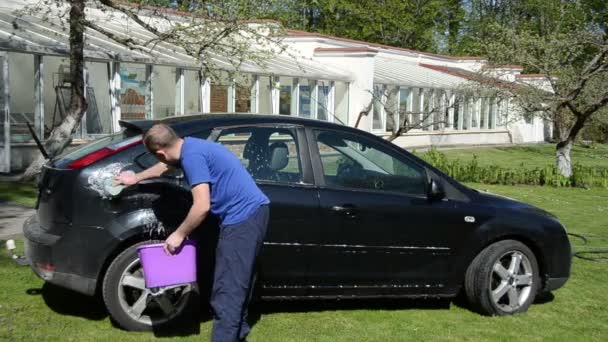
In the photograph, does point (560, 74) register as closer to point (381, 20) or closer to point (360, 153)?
point (360, 153)

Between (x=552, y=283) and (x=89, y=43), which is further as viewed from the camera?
(x=89, y=43)

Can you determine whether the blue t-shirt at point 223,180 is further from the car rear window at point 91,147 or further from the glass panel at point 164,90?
the glass panel at point 164,90

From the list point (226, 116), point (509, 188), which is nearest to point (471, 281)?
point (226, 116)

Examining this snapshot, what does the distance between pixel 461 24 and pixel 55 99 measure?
4720 cm

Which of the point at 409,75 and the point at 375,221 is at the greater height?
the point at 409,75

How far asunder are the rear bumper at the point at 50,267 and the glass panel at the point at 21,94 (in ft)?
38.2

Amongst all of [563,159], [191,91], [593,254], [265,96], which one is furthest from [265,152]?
[265,96]

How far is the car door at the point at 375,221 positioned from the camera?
569 centimetres

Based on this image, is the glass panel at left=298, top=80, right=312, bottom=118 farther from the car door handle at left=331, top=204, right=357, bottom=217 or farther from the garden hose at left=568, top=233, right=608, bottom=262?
the car door handle at left=331, top=204, right=357, bottom=217

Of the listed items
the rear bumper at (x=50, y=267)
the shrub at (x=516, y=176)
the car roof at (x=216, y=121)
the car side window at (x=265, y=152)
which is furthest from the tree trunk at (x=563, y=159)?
the rear bumper at (x=50, y=267)

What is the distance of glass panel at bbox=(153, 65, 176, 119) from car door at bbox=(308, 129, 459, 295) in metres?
14.7

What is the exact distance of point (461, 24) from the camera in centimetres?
5928

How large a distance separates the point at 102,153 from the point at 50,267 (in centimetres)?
90

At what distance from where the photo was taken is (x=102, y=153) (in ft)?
17.4
